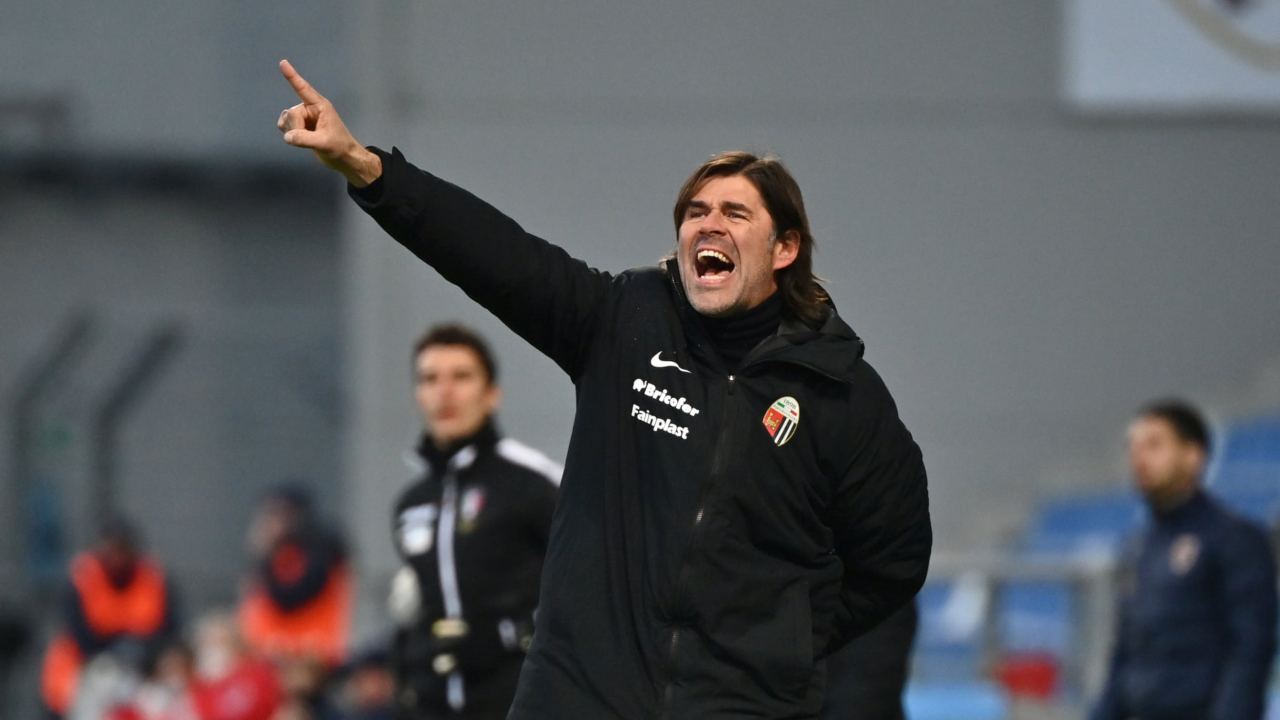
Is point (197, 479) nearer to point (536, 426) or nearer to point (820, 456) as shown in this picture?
point (536, 426)

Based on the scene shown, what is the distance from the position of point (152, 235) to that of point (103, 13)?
2.43 m

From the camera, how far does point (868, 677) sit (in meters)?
6.66

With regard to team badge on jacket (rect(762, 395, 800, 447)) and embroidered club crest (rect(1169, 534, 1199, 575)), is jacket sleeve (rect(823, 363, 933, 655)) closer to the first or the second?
team badge on jacket (rect(762, 395, 800, 447))

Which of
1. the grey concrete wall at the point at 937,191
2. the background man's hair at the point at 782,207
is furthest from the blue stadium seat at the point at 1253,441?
the background man's hair at the point at 782,207

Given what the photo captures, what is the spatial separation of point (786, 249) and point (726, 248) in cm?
18

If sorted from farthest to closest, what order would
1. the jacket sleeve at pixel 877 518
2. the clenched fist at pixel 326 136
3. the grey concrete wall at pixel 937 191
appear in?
the grey concrete wall at pixel 937 191 → the jacket sleeve at pixel 877 518 → the clenched fist at pixel 326 136

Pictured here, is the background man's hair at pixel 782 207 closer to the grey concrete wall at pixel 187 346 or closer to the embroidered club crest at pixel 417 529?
the embroidered club crest at pixel 417 529

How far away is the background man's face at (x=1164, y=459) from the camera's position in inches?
296

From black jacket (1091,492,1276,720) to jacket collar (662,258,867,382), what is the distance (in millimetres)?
3046

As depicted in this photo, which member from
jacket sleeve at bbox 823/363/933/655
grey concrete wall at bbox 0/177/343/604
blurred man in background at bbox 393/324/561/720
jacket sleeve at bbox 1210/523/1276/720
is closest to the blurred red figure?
blurred man in background at bbox 393/324/561/720

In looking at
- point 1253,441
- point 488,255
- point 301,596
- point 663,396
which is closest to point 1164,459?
point 663,396

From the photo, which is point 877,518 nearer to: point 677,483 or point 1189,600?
point 677,483

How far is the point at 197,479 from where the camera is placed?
22.8 m

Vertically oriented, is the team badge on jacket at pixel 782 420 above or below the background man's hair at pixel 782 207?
below
